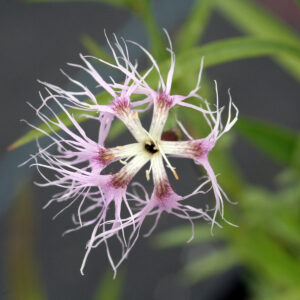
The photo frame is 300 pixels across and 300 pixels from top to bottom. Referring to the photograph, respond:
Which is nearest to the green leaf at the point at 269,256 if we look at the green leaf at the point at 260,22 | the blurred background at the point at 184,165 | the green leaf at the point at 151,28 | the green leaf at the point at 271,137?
the blurred background at the point at 184,165

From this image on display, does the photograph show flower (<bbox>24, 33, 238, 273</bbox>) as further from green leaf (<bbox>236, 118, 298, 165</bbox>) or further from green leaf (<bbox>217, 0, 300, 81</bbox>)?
green leaf (<bbox>217, 0, 300, 81</bbox>)

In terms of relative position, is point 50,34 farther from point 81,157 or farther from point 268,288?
point 81,157

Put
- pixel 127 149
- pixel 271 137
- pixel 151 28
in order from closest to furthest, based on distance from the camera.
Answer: pixel 127 149
pixel 151 28
pixel 271 137

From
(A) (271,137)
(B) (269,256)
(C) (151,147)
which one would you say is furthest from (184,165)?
(C) (151,147)

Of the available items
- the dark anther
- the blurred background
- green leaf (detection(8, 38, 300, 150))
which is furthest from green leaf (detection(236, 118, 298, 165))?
the dark anther

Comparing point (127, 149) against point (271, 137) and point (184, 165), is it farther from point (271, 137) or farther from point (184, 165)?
point (184, 165)

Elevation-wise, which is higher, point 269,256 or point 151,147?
point 151,147
